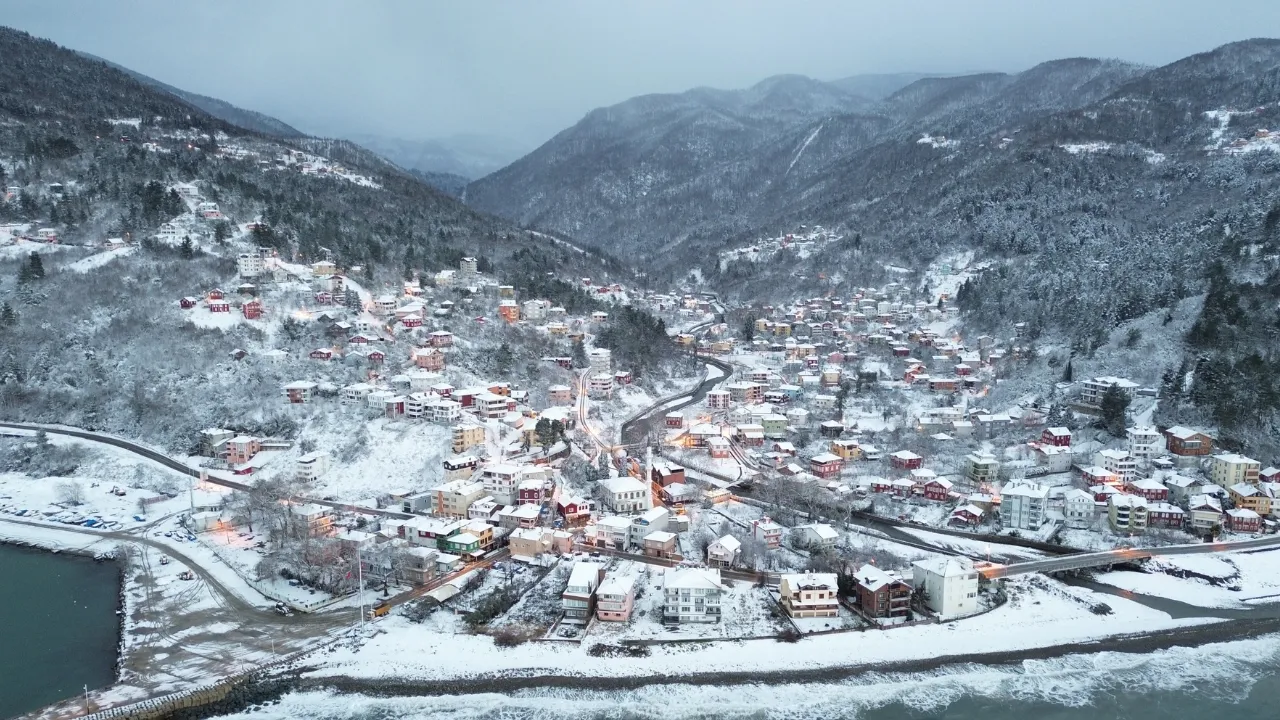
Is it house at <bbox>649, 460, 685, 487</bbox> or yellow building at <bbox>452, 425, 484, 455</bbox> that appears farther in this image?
yellow building at <bbox>452, 425, 484, 455</bbox>

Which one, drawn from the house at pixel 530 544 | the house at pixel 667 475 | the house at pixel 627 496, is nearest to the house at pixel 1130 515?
the house at pixel 667 475

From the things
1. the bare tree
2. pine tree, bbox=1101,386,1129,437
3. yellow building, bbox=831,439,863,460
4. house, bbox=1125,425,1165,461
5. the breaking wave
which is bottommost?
the breaking wave

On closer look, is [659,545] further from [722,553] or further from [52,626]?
[52,626]

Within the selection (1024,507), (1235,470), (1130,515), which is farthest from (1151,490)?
(1024,507)

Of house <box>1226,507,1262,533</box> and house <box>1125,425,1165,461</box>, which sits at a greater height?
house <box>1125,425,1165,461</box>

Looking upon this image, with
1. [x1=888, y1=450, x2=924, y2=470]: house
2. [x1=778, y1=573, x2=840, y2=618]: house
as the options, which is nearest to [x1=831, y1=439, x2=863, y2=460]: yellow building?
[x1=888, y1=450, x2=924, y2=470]: house

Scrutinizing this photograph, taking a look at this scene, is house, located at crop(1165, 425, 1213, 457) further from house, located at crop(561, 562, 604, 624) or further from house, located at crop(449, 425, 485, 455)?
house, located at crop(449, 425, 485, 455)
